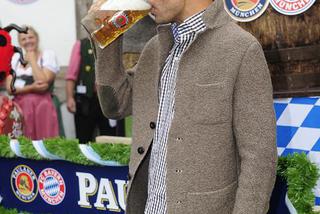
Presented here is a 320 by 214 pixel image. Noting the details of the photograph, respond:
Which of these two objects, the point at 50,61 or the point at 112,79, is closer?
the point at 112,79

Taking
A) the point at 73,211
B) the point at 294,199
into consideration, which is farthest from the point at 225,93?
the point at 73,211

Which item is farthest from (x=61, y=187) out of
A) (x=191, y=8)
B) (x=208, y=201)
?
(x=191, y=8)

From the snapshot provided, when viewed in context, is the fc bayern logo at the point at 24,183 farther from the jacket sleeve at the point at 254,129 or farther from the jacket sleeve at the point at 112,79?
the jacket sleeve at the point at 254,129

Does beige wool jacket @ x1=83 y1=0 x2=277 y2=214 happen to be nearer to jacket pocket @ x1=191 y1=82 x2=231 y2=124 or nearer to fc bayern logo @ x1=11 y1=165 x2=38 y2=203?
jacket pocket @ x1=191 y1=82 x2=231 y2=124

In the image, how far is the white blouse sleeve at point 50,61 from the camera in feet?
15.4

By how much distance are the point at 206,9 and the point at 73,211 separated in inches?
58.4

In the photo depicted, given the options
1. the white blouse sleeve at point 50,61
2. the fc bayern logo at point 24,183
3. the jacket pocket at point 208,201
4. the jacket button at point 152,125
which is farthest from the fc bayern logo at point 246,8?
the white blouse sleeve at point 50,61

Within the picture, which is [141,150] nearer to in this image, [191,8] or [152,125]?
[152,125]

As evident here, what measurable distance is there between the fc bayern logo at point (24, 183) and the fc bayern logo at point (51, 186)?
45 millimetres

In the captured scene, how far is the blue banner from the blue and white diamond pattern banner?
728mm

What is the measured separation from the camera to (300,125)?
2.31 m

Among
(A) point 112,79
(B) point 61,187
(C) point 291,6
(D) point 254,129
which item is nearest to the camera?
(D) point 254,129

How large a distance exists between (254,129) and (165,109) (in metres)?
0.28

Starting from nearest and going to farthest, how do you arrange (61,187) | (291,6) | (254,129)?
(254,129)
(291,6)
(61,187)
